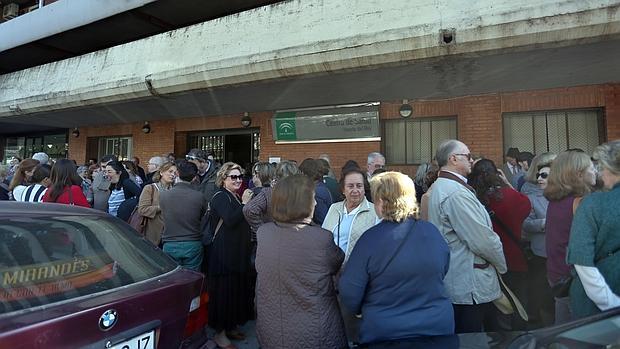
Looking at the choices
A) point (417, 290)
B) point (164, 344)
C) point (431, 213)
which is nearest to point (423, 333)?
point (417, 290)

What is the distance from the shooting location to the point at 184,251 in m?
3.69

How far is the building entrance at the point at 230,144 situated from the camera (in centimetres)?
925

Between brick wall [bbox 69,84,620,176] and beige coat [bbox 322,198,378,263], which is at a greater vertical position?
brick wall [bbox 69,84,620,176]

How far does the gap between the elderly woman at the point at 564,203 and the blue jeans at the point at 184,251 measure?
308 cm

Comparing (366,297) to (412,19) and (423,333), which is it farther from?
(412,19)

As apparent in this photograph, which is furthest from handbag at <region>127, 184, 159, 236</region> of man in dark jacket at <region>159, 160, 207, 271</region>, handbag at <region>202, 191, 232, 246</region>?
handbag at <region>202, 191, 232, 246</region>

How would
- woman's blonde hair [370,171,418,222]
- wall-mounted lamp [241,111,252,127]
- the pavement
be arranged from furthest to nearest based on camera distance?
wall-mounted lamp [241,111,252,127], the pavement, woman's blonde hair [370,171,418,222]

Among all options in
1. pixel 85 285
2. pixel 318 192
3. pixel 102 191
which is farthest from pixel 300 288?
pixel 102 191

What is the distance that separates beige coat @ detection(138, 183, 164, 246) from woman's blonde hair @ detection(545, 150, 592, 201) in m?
3.64

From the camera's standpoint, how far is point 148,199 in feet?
13.5

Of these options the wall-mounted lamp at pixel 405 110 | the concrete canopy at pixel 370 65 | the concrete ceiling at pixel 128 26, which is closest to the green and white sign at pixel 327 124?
the concrete canopy at pixel 370 65

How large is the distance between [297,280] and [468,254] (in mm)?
1186

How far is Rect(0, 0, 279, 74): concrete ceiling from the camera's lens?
789 cm

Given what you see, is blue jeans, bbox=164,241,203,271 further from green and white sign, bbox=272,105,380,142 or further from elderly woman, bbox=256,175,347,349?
green and white sign, bbox=272,105,380,142
